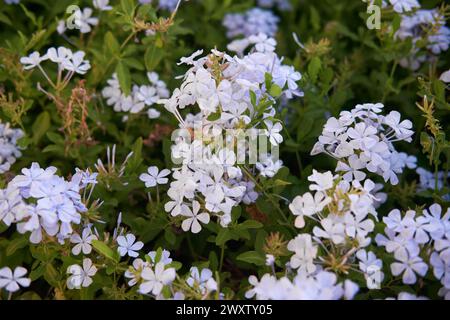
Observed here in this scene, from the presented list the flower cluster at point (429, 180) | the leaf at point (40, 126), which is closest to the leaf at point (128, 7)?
the leaf at point (40, 126)

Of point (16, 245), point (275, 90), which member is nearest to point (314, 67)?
point (275, 90)

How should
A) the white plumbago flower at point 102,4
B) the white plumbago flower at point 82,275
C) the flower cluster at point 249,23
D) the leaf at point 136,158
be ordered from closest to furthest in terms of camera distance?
the white plumbago flower at point 82,275 → the leaf at point 136,158 → the white plumbago flower at point 102,4 → the flower cluster at point 249,23

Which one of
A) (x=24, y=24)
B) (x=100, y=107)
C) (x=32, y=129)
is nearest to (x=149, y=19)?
(x=100, y=107)

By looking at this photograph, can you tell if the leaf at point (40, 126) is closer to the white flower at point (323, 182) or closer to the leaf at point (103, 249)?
the leaf at point (103, 249)

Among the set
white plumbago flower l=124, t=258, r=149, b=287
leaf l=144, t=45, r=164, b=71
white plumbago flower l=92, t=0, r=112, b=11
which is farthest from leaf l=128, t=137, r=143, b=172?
white plumbago flower l=92, t=0, r=112, b=11

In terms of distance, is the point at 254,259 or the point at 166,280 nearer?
the point at 166,280

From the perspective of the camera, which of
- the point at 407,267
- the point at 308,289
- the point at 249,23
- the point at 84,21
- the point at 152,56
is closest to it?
the point at 308,289

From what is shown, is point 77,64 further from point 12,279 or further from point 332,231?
point 332,231
